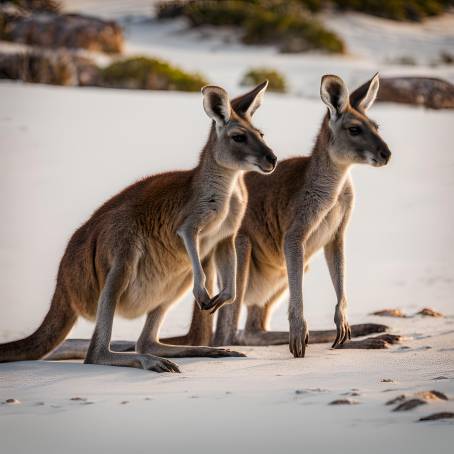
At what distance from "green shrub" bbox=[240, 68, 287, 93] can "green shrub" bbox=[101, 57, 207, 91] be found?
2.75 ft

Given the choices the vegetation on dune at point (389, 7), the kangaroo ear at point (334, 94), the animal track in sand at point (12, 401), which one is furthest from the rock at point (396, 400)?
the vegetation on dune at point (389, 7)

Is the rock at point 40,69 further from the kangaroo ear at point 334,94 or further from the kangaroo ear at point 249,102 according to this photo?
the kangaroo ear at point 249,102

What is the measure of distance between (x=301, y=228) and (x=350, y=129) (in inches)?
26.5

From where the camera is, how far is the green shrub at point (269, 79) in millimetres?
19156

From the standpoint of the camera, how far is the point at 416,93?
17062mm

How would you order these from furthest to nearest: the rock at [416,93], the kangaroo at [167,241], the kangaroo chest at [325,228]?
the rock at [416,93], the kangaroo chest at [325,228], the kangaroo at [167,241]

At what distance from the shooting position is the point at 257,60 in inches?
931

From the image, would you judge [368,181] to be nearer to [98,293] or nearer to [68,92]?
[68,92]

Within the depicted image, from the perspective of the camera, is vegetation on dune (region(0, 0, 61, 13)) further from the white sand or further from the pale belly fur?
the pale belly fur

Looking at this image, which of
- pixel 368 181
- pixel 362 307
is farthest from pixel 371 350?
pixel 368 181

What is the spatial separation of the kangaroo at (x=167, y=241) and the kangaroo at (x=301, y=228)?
1.06ft

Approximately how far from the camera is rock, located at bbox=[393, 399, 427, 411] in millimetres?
Result: 3990

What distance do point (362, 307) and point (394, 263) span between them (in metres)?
1.74

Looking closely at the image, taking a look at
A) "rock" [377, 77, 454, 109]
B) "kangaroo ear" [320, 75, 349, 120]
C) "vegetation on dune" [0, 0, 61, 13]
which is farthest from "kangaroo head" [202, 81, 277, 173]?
"vegetation on dune" [0, 0, 61, 13]
